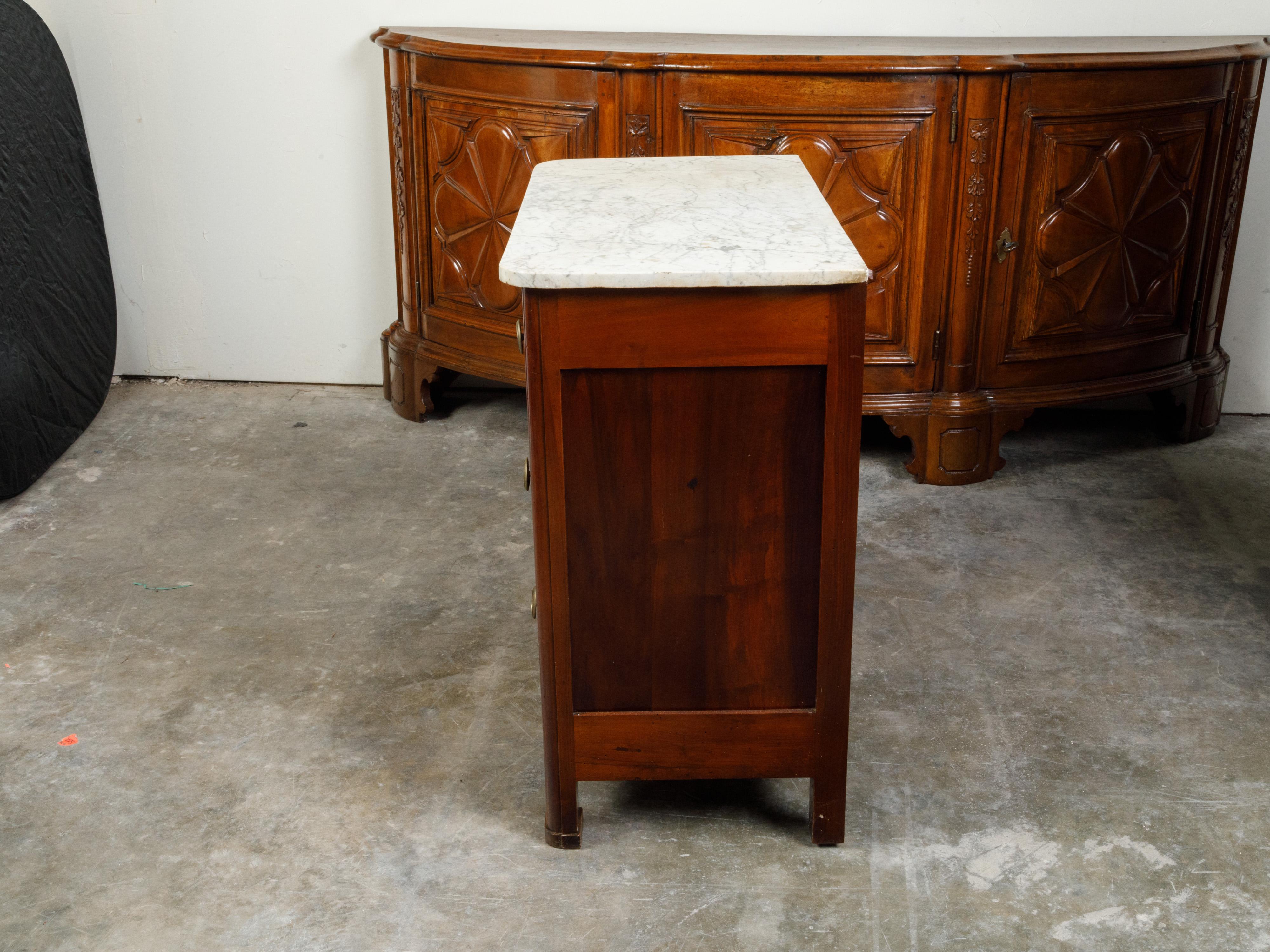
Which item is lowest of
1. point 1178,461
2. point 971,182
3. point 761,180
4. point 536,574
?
point 1178,461

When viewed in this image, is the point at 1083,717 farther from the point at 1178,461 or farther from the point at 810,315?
the point at 1178,461

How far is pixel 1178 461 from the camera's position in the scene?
3.39 metres

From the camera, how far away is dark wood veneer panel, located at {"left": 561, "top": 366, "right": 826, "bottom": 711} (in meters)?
1.74

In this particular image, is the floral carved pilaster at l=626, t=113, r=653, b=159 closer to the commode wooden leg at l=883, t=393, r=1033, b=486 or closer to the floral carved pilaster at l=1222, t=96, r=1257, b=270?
the commode wooden leg at l=883, t=393, r=1033, b=486

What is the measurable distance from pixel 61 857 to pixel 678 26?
8.51 ft

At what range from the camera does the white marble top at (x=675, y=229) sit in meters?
1.62

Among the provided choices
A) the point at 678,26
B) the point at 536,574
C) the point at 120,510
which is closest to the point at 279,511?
the point at 120,510

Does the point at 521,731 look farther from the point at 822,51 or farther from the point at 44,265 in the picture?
the point at 44,265

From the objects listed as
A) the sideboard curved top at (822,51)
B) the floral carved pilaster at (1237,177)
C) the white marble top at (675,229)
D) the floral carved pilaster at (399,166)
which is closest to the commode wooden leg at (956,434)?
the floral carved pilaster at (1237,177)

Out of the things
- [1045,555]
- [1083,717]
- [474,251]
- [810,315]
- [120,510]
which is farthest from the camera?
[474,251]

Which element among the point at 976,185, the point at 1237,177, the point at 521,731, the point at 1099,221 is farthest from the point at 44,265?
the point at 1237,177

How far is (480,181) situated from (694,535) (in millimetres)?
1694

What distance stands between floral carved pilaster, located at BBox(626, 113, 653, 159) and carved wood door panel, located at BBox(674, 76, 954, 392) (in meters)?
0.07

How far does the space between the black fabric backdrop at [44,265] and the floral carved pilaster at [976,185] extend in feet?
7.74
